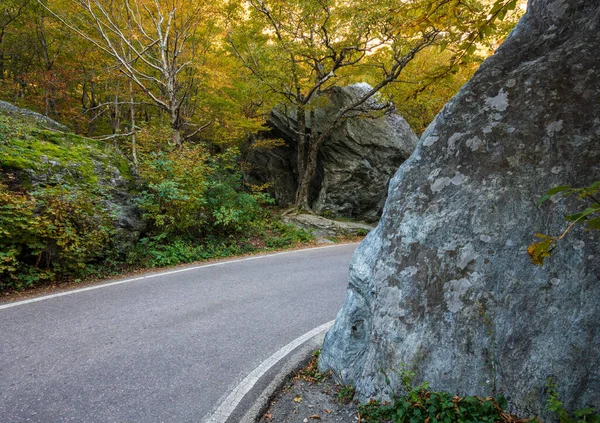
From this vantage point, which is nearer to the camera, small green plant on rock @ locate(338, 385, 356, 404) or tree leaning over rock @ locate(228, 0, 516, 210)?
small green plant on rock @ locate(338, 385, 356, 404)

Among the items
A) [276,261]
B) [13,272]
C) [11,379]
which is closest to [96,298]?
[13,272]

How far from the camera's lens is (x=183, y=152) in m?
9.81

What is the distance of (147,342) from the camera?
3.94 metres

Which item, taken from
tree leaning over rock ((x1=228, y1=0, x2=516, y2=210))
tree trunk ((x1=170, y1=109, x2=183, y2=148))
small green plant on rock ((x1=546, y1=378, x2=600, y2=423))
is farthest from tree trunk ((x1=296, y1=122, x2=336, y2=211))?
small green plant on rock ((x1=546, y1=378, x2=600, y2=423))

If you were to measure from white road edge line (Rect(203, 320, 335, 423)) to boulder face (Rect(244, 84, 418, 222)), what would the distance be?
11003 millimetres

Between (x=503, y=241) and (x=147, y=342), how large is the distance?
4.00 meters

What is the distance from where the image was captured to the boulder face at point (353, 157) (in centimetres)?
1505

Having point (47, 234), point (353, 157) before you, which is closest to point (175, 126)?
point (47, 234)

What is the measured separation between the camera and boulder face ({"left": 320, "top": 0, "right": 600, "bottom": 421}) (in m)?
2.09

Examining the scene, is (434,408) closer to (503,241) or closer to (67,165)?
(503,241)

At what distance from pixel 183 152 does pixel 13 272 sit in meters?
5.30

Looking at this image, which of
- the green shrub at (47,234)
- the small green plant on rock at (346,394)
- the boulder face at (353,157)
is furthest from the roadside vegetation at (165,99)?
the small green plant on rock at (346,394)

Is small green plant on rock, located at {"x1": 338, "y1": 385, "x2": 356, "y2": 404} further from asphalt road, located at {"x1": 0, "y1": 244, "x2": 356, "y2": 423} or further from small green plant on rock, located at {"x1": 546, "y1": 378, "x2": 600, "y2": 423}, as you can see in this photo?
small green plant on rock, located at {"x1": 546, "y1": 378, "x2": 600, "y2": 423}

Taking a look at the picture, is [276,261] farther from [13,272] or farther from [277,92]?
[277,92]
